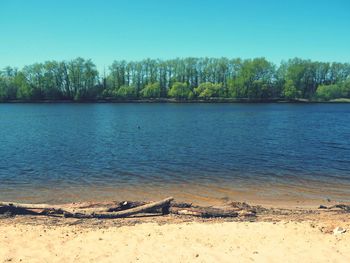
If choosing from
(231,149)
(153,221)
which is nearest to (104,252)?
(153,221)

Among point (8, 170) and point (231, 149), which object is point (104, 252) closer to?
point (8, 170)

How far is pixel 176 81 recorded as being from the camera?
155 m

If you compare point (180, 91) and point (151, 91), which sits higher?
point (180, 91)

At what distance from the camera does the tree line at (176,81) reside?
145 metres

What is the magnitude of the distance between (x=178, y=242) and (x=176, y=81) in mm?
147705

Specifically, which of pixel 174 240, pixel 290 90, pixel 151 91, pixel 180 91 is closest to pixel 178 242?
pixel 174 240

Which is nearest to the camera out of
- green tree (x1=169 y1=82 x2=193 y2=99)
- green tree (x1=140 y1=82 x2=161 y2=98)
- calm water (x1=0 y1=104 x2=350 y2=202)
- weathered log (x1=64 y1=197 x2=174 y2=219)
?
weathered log (x1=64 y1=197 x2=174 y2=219)

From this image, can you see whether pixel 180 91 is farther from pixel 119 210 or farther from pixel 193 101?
pixel 119 210

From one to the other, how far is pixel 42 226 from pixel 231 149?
22.0 m

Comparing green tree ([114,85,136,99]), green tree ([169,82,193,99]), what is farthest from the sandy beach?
green tree ([114,85,136,99])

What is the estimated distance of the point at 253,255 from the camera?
29.7 ft

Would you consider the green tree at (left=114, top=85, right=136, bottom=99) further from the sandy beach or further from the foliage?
the sandy beach

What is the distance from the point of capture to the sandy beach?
29.4ft

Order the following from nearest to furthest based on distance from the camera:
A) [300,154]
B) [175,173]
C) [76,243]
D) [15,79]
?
[76,243], [175,173], [300,154], [15,79]
